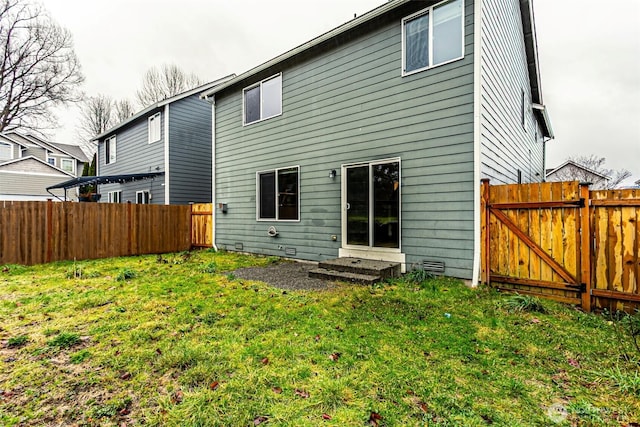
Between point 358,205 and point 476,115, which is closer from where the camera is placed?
point 476,115

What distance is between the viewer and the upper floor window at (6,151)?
21.1m

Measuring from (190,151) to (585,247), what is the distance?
13.1 metres

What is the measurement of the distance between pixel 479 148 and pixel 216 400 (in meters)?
5.02

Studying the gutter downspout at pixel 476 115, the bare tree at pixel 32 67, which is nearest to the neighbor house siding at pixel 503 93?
the gutter downspout at pixel 476 115

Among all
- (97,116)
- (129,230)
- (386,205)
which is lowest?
(129,230)

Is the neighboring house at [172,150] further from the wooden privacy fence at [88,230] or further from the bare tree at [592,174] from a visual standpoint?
the bare tree at [592,174]

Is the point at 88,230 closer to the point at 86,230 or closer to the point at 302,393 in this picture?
the point at 86,230

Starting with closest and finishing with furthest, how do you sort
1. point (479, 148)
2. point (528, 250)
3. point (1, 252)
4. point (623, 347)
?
point (623, 347)
point (528, 250)
point (479, 148)
point (1, 252)

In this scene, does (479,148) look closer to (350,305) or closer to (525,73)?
(350,305)

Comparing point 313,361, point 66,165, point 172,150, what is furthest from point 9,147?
point 313,361

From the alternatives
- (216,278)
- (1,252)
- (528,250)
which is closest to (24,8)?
(1,252)

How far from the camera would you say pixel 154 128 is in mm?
12938

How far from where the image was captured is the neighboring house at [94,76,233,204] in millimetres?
12164

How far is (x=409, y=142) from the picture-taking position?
5664 mm
